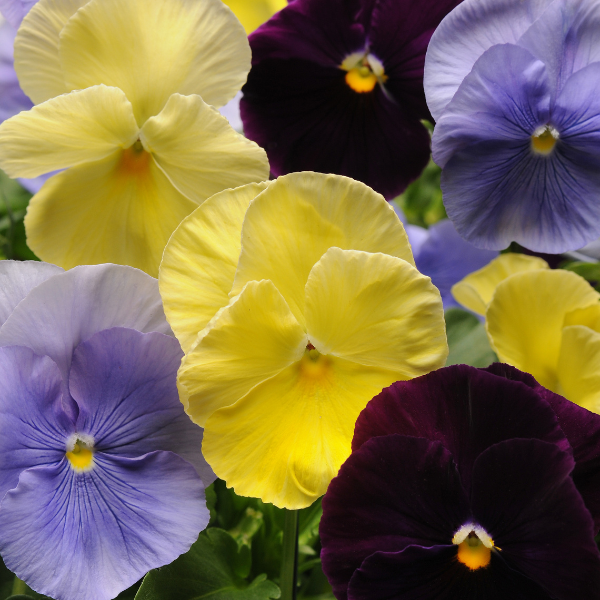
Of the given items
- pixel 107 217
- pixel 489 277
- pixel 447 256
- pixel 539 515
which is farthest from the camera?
pixel 447 256

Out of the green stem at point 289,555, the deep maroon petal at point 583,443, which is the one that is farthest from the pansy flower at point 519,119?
the green stem at point 289,555

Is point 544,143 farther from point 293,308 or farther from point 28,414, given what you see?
point 28,414

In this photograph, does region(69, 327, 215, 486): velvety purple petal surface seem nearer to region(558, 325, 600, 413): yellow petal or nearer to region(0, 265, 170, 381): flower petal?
region(0, 265, 170, 381): flower petal

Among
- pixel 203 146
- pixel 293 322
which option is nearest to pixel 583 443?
pixel 293 322

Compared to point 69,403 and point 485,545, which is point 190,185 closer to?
point 69,403

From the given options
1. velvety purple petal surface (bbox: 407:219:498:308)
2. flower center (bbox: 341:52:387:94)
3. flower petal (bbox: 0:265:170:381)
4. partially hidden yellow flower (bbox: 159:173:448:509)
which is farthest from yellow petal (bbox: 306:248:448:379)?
velvety purple petal surface (bbox: 407:219:498:308)

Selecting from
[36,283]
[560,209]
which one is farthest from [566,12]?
[36,283]

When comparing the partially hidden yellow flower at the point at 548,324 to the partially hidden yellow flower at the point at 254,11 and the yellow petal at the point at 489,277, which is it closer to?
the yellow petal at the point at 489,277
